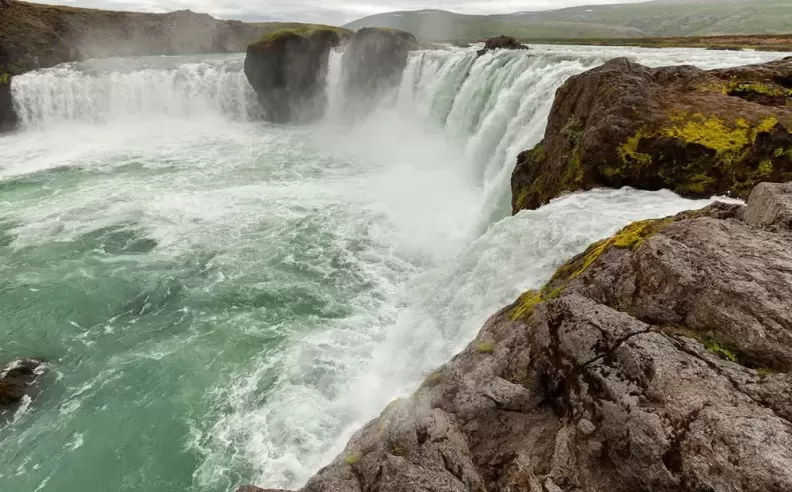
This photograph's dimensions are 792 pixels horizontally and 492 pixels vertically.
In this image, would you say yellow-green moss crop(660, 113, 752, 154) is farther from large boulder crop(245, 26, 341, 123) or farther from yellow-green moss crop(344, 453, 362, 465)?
large boulder crop(245, 26, 341, 123)

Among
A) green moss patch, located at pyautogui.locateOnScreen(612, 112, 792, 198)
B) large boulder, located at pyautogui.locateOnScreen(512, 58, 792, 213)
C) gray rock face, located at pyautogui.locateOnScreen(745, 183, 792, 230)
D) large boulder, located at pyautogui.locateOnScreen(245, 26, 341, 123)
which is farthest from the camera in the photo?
large boulder, located at pyautogui.locateOnScreen(245, 26, 341, 123)

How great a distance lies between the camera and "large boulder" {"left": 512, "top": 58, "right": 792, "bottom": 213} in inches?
430

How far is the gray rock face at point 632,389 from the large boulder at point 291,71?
47914mm

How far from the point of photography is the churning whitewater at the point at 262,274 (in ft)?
36.8

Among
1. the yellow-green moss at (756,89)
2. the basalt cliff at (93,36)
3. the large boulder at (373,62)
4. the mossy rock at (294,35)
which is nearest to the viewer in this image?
the yellow-green moss at (756,89)

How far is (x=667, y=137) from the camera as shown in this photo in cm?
1169

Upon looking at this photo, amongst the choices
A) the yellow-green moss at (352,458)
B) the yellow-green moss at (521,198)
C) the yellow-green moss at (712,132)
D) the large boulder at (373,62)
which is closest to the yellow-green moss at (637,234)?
the yellow-green moss at (712,132)

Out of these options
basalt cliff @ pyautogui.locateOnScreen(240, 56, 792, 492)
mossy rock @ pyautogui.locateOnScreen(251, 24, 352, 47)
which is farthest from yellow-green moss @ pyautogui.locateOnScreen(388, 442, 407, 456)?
mossy rock @ pyautogui.locateOnScreen(251, 24, 352, 47)

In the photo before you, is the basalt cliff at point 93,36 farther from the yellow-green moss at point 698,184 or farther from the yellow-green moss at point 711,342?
the yellow-green moss at point 711,342

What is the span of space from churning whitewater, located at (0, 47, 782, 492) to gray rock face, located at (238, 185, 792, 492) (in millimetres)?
3192

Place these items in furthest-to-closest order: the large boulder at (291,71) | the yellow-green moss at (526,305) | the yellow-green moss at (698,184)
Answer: the large boulder at (291,71), the yellow-green moss at (698,184), the yellow-green moss at (526,305)

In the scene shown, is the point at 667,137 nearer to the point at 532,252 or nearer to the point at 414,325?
the point at 532,252

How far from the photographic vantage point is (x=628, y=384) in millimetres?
5297

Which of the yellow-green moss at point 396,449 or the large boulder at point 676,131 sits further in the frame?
the large boulder at point 676,131
